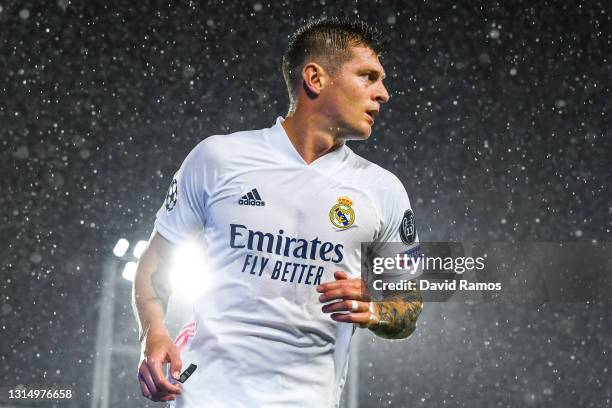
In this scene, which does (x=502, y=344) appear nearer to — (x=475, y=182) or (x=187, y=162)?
(x=475, y=182)

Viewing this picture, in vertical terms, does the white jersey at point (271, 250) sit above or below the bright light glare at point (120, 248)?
below

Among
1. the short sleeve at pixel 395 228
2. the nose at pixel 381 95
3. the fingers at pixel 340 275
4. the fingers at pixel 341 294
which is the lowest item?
the fingers at pixel 341 294

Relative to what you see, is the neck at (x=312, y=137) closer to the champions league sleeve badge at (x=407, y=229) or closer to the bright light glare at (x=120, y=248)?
the champions league sleeve badge at (x=407, y=229)

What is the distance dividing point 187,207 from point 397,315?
34.6 inches

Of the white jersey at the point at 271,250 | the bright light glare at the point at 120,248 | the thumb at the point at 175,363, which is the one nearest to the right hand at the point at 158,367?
the thumb at the point at 175,363

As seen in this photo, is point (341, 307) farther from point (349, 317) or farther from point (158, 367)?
point (158, 367)

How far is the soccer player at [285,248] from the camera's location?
7.91 feet

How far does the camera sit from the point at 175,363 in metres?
2.38

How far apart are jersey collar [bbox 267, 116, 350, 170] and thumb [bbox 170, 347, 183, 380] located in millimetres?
878

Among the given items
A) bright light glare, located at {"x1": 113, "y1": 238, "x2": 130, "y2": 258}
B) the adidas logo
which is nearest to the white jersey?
the adidas logo

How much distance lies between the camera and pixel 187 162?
111 inches

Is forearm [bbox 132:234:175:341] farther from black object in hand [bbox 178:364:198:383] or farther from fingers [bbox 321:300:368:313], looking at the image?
fingers [bbox 321:300:368:313]

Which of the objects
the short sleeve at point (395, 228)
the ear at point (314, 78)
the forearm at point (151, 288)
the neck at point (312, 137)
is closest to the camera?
the forearm at point (151, 288)

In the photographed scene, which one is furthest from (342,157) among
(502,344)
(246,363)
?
(502,344)
